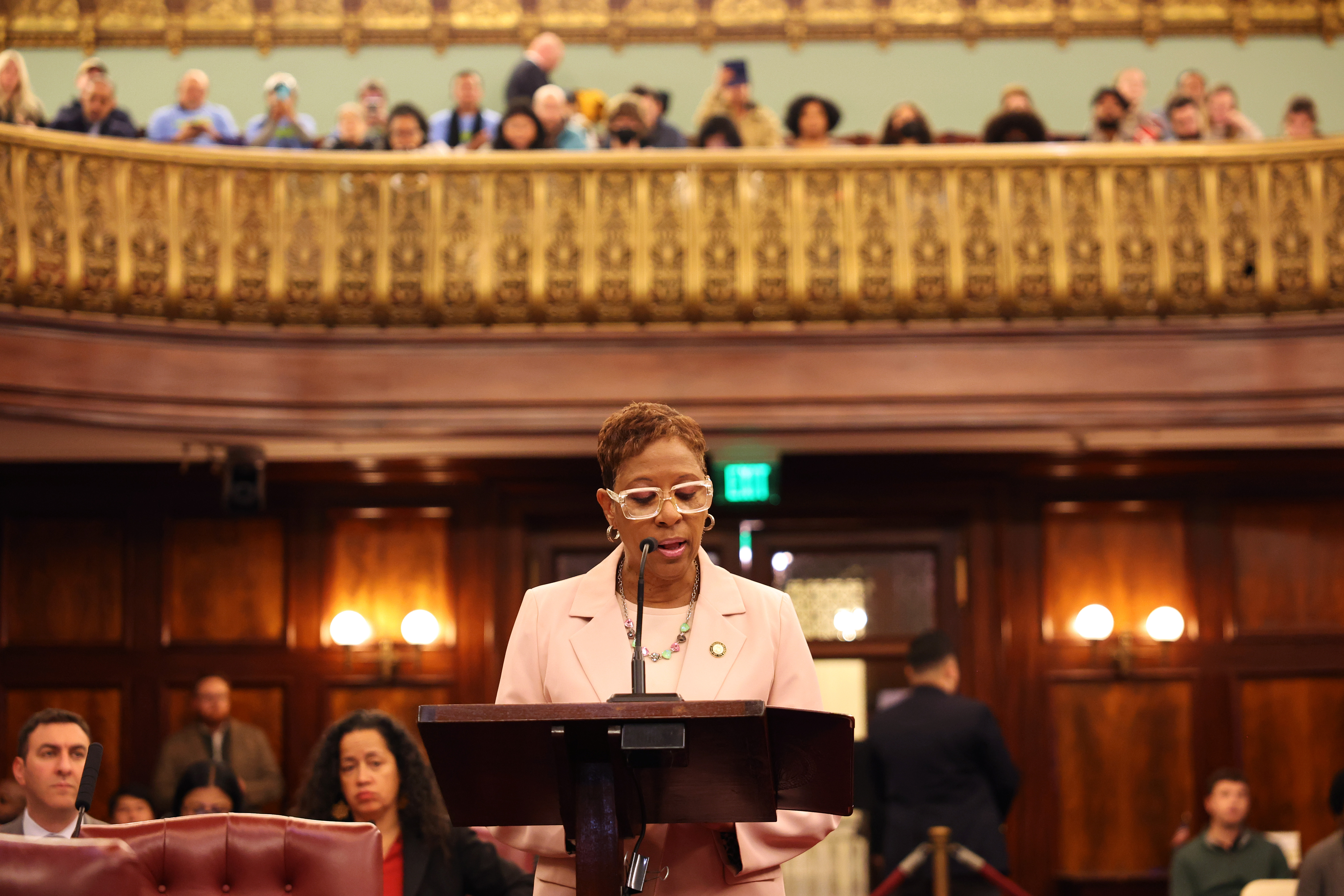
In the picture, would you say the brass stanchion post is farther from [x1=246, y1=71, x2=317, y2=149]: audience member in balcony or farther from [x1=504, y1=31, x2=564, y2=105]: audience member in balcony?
[x1=504, y1=31, x2=564, y2=105]: audience member in balcony

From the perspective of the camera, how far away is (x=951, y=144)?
8.30 meters

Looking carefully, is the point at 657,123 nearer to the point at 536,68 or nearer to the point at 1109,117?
the point at 536,68

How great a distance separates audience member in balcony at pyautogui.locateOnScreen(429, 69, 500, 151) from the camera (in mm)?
8648

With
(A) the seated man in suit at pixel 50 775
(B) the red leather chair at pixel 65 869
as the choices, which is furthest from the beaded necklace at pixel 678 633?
(A) the seated man in suit at pixel 50 775

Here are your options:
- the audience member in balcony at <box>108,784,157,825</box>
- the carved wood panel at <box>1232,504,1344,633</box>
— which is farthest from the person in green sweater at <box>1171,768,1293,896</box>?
the audience member in balcony at <box>108,784,157,825</box>

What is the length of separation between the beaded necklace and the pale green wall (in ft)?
28.2

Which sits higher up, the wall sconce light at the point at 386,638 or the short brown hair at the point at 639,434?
the short brown hair at the point at 639,434

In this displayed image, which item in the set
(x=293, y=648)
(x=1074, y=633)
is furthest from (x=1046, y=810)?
(x=293, y=648)

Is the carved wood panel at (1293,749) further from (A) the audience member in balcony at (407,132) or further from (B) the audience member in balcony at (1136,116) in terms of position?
(A) the audience member in balcony at (407,132)

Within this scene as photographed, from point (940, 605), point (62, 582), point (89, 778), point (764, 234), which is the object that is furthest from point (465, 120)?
point (89, 778)

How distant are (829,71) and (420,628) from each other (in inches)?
204

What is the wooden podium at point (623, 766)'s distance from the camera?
1.87 metres

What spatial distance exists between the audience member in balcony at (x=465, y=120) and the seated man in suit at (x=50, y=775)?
4.91m

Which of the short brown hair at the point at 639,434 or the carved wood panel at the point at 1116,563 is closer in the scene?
the short brown hair at the point at 639,434
